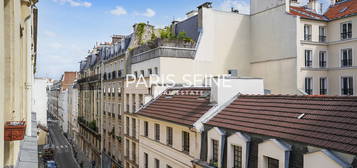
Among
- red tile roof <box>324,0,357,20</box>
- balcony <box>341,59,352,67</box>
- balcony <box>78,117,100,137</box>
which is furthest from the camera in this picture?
balcony <box>78,117,100,137</box>

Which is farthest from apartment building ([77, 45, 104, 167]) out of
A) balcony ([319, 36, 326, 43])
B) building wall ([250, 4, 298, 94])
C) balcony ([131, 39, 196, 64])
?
balcony ([319, 36, 326, 43])

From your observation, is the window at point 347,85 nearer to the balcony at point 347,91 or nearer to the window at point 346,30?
the balcony at point 347,91

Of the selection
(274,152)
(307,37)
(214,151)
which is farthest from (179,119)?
(307,37)

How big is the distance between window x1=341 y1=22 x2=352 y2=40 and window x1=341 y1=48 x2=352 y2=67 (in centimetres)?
119

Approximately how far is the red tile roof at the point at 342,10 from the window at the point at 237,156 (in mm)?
21363

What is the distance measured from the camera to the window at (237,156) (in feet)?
39.5

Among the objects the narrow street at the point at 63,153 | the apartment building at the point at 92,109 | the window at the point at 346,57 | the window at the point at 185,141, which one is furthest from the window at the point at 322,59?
the narrow street at the point at 63,153

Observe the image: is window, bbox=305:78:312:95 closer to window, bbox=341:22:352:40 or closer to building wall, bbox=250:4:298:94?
building wall, bbox=250:4:298:94

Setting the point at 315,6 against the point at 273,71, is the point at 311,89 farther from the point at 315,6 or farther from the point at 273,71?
the point at 315,6

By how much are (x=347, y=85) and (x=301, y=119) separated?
767 inches

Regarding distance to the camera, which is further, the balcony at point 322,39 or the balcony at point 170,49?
the balcony at point 322,39

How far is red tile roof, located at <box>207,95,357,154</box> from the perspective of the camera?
8734 mm

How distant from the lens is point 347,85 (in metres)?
26.5

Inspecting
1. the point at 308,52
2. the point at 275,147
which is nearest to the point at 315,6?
the point at 308,52
